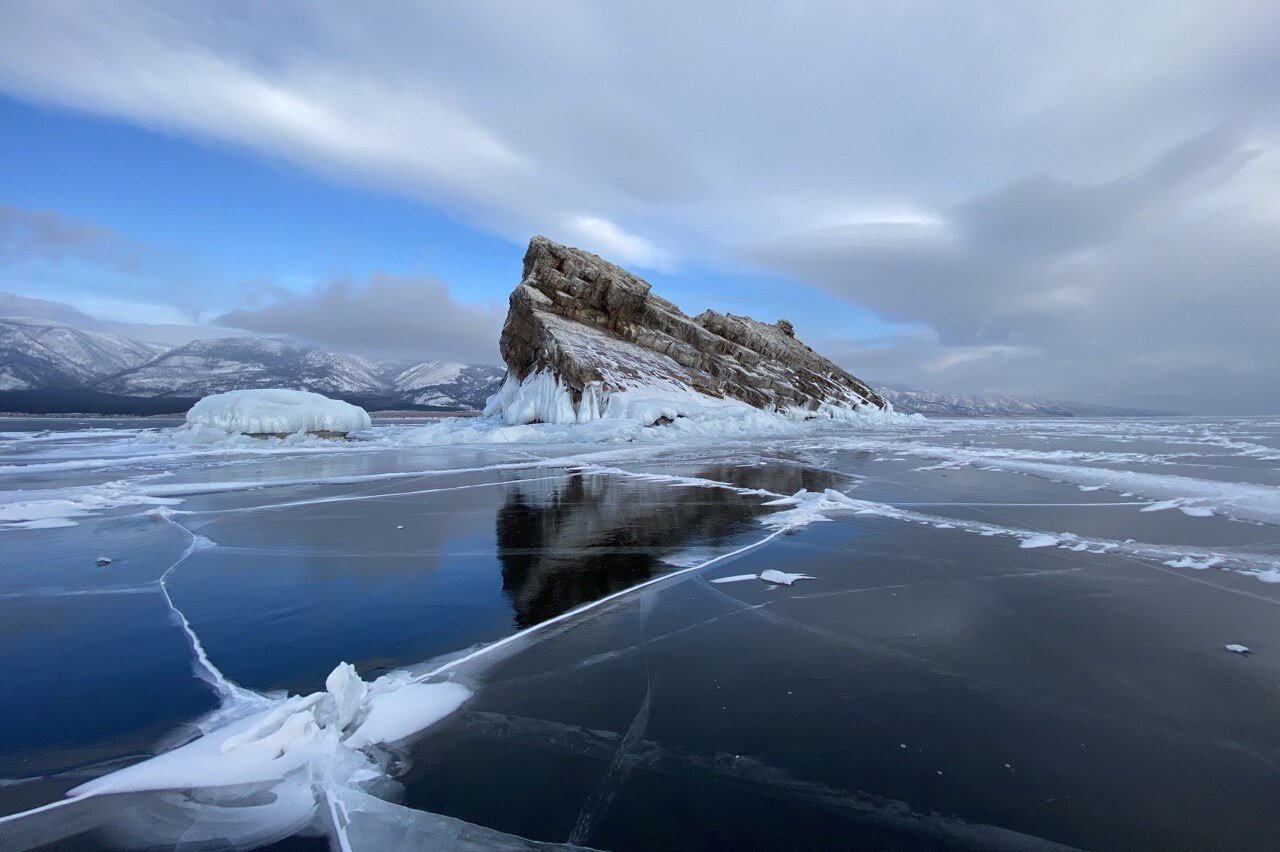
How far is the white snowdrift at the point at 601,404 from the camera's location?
106ft

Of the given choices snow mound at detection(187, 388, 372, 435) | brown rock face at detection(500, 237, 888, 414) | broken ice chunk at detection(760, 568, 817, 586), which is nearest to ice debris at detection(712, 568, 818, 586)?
broken ice chunk at detection(760, 568, 817, 586)

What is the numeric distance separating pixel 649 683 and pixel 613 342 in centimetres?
3994

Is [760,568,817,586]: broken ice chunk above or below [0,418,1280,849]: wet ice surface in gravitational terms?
above

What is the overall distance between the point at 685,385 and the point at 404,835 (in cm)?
3827

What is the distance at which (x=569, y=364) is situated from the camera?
114 ft

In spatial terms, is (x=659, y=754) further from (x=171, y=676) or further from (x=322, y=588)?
(x=322, y=588)

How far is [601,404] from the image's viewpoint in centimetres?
3306

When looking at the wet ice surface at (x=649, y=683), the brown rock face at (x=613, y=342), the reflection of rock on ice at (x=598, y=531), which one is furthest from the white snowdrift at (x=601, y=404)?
the wet ice surface at (x=649, y=683)

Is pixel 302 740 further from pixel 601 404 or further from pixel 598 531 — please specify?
pixel 601 404

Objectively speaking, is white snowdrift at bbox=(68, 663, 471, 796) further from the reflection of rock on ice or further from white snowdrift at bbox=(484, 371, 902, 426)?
white snowdrift at bbox=(484, 371, 902, 426)

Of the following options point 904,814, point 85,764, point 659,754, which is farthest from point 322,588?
point 904,814

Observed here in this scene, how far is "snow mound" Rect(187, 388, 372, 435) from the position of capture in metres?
27.0

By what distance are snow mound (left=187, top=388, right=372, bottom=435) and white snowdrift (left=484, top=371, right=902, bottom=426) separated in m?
11.2

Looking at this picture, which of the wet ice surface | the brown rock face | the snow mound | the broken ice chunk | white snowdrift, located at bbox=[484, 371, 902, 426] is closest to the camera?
the wet ice surface
